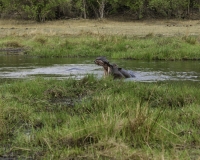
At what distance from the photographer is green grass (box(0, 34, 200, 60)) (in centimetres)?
1727

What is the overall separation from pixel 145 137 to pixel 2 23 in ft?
126

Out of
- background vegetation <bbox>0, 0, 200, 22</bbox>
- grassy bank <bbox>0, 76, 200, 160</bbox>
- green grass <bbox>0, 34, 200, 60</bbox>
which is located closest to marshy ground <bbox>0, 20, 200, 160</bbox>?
grassy bank <bbox>0, 76, 200, 160</bbox>

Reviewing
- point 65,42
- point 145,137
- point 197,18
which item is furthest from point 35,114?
point 197,18

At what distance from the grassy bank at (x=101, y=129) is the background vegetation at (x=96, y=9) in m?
34.3

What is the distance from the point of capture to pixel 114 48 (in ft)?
63.9

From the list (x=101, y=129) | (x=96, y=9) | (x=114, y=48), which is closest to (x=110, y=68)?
(x=101, y=129)

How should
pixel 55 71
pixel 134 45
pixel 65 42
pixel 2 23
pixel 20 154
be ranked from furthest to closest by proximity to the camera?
pixel 2 23, pixel 65 42, pixel 134 45, pixel 55 71, pixel 20 154

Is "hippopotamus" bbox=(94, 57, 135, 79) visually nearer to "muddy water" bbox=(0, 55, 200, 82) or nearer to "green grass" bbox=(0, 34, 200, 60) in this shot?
"muddy water" bbox=(0, 55, 200, 82)

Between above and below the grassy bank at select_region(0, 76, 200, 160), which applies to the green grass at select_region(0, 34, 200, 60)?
Result: below

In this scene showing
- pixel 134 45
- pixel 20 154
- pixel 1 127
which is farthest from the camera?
pixel 134 45

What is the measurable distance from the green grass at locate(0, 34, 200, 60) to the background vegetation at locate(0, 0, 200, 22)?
63.6ft

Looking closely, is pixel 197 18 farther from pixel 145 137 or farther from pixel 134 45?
pixel 145 137

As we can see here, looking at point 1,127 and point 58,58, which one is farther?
point 58,58

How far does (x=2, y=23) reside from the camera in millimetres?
41250
